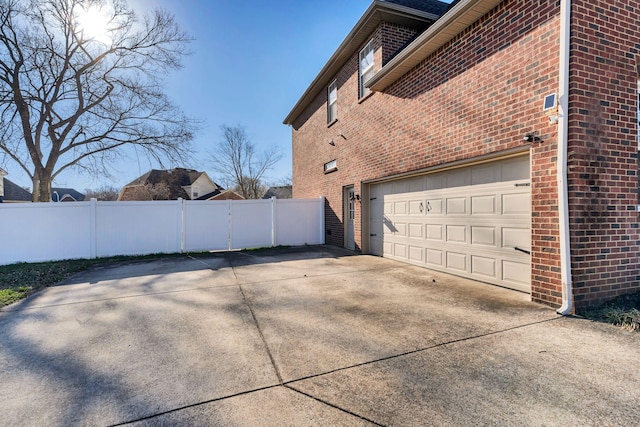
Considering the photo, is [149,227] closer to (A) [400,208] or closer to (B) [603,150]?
(A) [400,208]

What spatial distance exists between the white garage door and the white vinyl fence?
15.4ft

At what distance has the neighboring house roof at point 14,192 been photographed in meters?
26.9

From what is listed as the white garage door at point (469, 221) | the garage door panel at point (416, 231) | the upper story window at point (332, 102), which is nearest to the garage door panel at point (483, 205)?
the white garage door at point (469, 221)

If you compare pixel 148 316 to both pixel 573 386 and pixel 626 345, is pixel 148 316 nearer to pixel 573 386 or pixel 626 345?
pixel 573 386

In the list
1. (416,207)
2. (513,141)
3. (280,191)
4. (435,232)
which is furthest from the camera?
(280,191)

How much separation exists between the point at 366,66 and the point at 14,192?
36479 millimetres

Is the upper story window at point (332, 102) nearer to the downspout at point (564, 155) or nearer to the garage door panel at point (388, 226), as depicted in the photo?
the garage door panel at point (388, 226)

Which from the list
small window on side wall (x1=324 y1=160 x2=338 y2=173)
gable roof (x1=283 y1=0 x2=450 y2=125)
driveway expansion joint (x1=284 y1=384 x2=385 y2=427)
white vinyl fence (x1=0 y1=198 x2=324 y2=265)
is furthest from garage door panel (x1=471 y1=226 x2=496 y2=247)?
white vinyl fence (x1=0 y1=198 x2=324 y2=265)

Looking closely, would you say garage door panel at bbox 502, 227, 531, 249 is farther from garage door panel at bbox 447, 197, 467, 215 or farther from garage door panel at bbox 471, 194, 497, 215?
garage door panel at bbox 447, 197, 467, 215

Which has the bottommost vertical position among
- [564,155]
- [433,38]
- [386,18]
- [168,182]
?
[564,155]

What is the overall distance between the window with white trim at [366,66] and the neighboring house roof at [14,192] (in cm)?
3341

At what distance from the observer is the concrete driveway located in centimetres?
192

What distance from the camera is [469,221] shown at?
532cm

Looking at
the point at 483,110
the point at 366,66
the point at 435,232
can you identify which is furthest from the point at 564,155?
the point at 366,66
